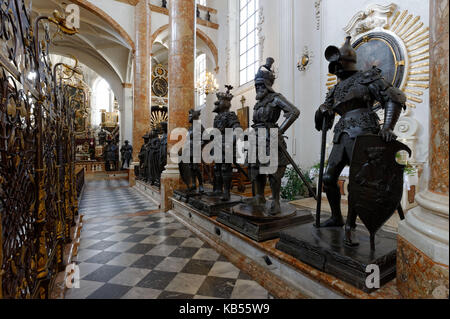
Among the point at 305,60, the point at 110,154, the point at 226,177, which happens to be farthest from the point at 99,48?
the point at 226,177

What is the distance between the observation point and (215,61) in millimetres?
12344

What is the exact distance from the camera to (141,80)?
32.6 ft

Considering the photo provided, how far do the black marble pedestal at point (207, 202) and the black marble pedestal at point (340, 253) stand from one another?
1357mm

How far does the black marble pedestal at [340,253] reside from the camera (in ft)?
4.44

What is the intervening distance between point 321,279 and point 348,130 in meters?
1.07

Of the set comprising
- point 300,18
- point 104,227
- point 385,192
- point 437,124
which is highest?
point 300,18

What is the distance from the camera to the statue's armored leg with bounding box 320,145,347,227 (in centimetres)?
181

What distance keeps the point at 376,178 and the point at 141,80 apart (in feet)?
34.1

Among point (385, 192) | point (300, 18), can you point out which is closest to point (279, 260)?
point (385, 192)

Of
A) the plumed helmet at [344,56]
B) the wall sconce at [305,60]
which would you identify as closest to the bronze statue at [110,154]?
the wall sconce at [305,60]

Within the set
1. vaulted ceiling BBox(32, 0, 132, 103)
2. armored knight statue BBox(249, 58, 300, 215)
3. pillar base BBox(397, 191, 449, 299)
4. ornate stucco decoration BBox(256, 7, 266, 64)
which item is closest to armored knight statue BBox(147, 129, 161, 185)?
armored knight statue BBox(249, 58, 300, 215)

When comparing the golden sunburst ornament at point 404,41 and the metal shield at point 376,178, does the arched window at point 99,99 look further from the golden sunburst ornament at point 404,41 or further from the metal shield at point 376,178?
the metal shield at point 376,178

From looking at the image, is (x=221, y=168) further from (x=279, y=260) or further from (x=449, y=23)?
(x=449, y=23)

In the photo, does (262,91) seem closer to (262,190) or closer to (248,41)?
(262,190)
